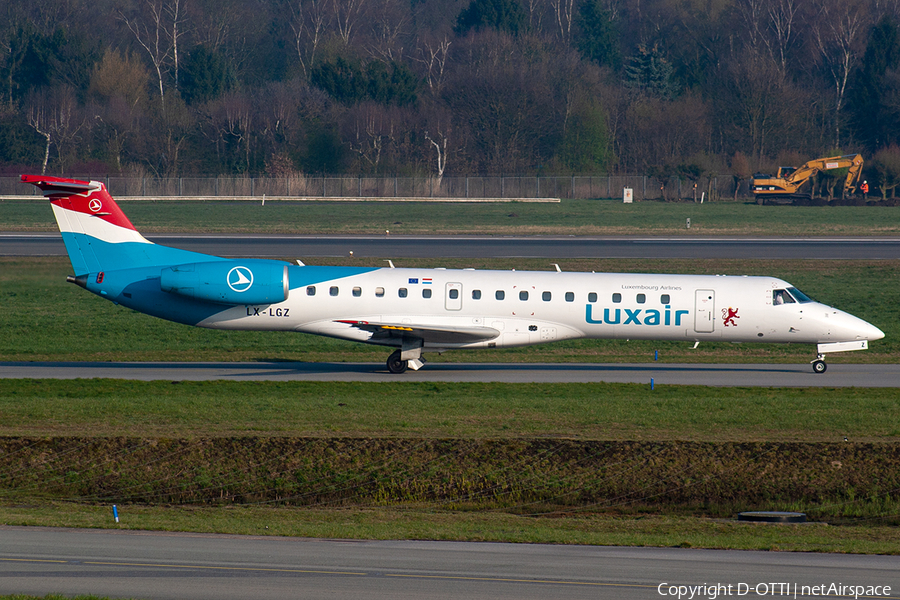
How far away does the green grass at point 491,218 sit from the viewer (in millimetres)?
67812

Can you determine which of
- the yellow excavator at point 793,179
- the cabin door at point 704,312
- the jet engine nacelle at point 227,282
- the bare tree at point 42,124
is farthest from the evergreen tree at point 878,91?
the jet engine nacelle at point 227,282

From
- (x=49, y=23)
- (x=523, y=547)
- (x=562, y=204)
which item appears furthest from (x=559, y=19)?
(x=523, y=547)

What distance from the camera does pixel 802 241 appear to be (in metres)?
59.8

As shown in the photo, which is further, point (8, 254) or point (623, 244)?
point (623, 244)

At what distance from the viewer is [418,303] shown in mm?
27953

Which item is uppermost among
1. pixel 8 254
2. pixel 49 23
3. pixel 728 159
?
pixel 49 23

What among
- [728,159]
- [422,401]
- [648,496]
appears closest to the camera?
[648,496]

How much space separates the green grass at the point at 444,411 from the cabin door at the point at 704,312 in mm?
3072

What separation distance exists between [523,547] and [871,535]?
18.2 feet

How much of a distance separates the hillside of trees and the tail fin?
77620 millimetres

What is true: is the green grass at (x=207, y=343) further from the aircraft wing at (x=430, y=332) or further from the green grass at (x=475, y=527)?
the green grass at (x=475, y=527)

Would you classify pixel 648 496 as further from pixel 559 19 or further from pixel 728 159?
pixel 559 19

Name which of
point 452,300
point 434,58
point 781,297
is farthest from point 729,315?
point 434,58

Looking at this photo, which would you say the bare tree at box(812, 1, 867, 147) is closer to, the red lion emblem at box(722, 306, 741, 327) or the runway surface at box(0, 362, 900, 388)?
the runway surface at box(0, 362, 900, 388)
